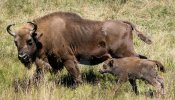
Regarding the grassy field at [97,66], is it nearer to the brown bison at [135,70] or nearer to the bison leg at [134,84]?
the bison leg at [134,84]

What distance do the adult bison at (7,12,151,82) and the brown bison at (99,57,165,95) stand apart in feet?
1.48

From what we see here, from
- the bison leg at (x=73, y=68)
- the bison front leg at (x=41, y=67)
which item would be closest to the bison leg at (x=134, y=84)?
the bison leg at (x=73, y=68)

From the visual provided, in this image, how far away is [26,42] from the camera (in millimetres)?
10477

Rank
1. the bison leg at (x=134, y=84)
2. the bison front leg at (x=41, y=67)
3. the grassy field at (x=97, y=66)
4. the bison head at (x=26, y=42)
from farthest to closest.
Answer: the bison front leg at (x=41, y=67) → the bison head at (x=26, y=42) → the bison leg at (x=134, y=84) → the grassy field at (x=97, y=66)

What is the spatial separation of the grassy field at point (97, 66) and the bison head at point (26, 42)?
18.9 inches

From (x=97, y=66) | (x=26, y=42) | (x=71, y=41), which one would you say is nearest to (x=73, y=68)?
(x=71, y=41)

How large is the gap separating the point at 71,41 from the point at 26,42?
1.13m

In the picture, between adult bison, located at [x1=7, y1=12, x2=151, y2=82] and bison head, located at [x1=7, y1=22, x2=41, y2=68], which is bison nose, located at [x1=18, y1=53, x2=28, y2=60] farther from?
adult bison, located at [x1=7, y1=12, x2=151, y2=82]

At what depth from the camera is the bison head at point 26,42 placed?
10.3 meters

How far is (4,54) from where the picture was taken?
12555 mm

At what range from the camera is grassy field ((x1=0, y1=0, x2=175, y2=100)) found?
9.27 m

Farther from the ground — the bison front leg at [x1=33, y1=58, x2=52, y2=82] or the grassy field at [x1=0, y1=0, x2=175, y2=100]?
A: the bison front leg at [x1=33, y1=58, x2=52, y2=82]

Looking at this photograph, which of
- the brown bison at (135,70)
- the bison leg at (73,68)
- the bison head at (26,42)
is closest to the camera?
the brown bison at (135,70)

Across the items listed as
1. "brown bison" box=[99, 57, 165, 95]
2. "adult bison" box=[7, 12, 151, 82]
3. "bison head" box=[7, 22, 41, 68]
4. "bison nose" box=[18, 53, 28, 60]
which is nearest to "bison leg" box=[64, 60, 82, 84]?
"adult bison" box=[7, 12, 151, 82]
